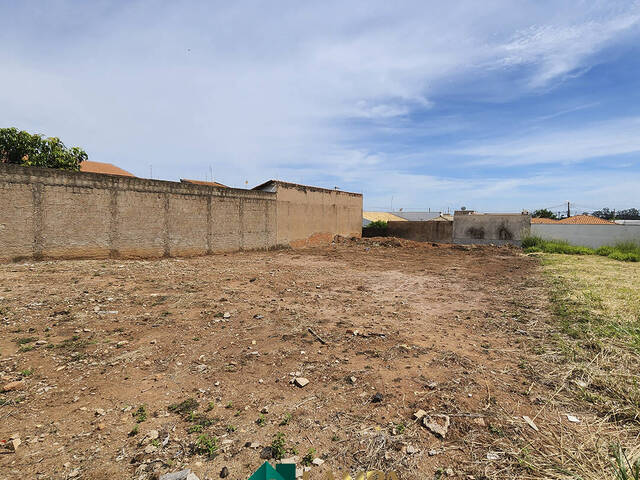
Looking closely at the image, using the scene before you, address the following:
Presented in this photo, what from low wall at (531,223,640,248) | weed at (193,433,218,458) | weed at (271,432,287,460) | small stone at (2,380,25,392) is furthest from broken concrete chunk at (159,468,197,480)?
low wall at (531,223,640,248)

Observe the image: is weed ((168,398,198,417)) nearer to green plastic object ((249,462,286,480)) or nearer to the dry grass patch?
green plastic object ((249,462,286,480))

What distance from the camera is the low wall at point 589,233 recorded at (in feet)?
47.3

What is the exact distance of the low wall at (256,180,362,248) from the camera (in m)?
15.2

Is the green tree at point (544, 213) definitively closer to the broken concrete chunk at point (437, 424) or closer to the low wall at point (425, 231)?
the low wall at point (425, 231)

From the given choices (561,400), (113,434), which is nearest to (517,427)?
(561,400)

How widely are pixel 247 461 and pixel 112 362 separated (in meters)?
2.00

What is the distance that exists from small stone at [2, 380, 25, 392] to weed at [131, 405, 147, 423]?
3.69ft

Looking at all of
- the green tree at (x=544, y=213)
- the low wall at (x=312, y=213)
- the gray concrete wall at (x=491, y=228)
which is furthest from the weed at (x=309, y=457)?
the green tree at (x=544, y=213)

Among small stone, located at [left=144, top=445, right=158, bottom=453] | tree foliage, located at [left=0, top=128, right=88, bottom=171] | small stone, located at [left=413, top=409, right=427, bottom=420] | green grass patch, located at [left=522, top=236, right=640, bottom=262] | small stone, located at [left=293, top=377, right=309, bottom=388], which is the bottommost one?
small stone, located at [left=144, top=445, right=158, bottom=453]

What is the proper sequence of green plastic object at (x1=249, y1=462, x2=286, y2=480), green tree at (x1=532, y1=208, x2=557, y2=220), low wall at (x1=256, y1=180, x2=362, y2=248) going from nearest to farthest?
green plastic object at (x1=249, y1=462, x2=286, y2=480) < low wall at (x1=256, y1=180, x2=362, y2=248) < green tree at (x1=532, y1=208, x2=557, y2=220)

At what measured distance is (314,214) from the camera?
17.1 meters

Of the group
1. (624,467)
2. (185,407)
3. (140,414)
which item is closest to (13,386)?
(140,414)

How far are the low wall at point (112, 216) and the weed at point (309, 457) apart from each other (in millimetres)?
9612

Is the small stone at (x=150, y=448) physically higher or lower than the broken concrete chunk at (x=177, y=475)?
lower
